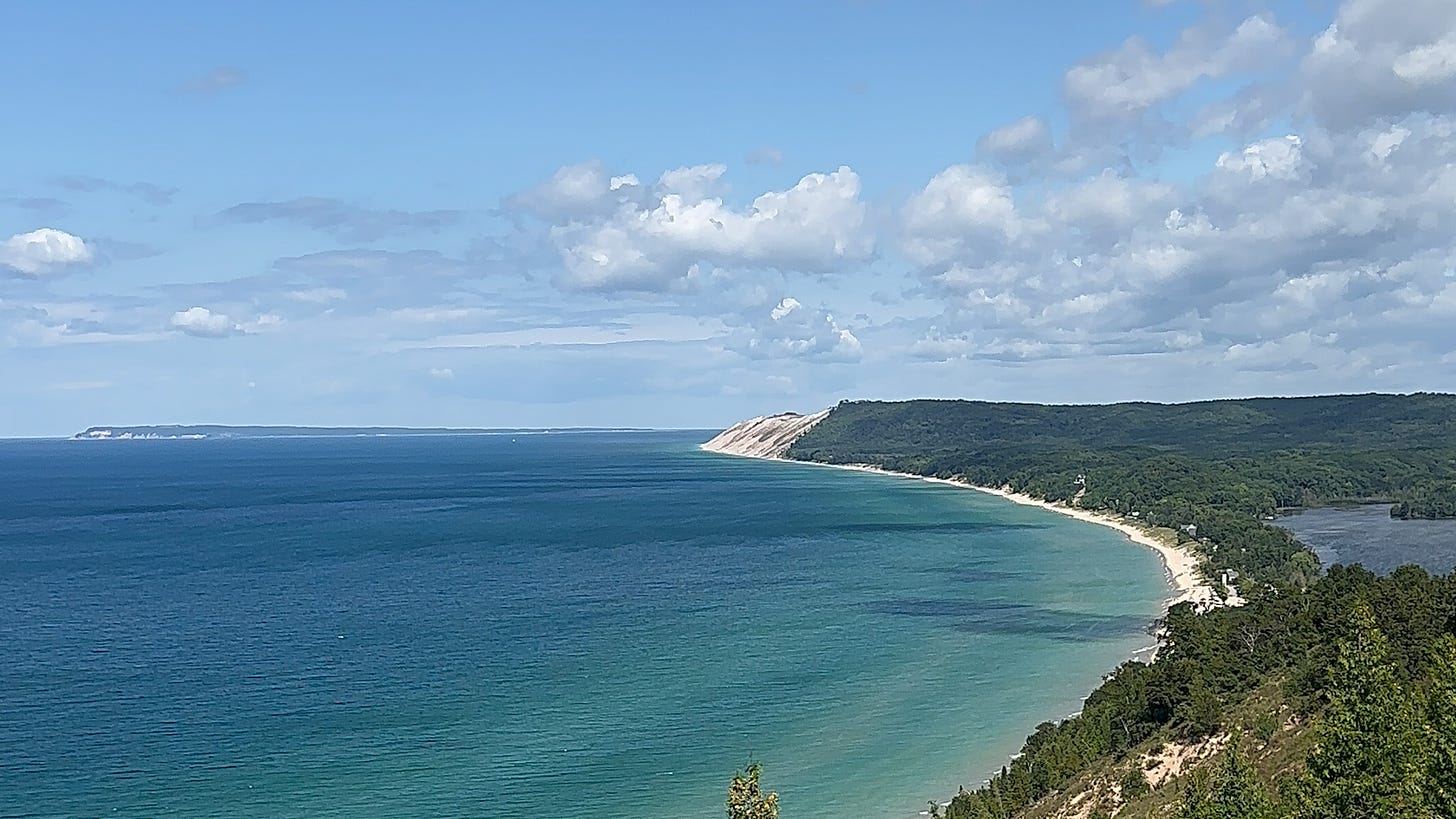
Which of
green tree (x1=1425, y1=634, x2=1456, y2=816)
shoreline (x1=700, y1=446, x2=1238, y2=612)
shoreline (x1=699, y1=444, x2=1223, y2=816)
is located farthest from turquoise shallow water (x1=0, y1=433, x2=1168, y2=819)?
green tree (x1=1425, y1=634, x2=1456, y2=816)

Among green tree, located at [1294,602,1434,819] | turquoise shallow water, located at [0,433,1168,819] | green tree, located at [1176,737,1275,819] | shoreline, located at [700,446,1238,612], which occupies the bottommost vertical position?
turquoise shallow water, located at [0,433,1168,819]

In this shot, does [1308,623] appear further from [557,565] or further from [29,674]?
[557,565]

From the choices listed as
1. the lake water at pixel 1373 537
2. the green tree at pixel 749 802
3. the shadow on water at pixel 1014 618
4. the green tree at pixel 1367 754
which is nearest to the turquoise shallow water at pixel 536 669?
the shadow on water at pixel 1014 618

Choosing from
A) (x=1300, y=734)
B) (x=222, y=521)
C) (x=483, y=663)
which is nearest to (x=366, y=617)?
(x=483, y=663)

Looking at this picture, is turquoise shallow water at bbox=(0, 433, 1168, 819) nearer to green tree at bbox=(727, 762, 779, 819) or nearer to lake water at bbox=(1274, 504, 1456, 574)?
lake water at bbox=(1274, 504, 1456, 574)

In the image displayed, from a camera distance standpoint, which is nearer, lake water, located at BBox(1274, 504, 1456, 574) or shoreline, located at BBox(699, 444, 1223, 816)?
shoreline, located at BBox(699, 444, 1223, 816)

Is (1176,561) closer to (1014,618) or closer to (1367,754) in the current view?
(1014,618)

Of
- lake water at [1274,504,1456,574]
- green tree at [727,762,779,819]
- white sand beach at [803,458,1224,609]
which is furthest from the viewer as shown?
lake water at [1274,504,1456,574]
